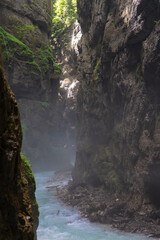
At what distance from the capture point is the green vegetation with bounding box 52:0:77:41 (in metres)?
27.8

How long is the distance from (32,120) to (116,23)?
19.4m

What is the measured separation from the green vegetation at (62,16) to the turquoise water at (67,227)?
67.2 ft

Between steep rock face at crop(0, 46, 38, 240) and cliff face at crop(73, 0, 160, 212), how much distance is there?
10396 millimetres

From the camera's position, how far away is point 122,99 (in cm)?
1567

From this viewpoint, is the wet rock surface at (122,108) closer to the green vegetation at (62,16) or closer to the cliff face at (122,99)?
the cliff face at (122,99)

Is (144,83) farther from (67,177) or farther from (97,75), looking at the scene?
(67,177)

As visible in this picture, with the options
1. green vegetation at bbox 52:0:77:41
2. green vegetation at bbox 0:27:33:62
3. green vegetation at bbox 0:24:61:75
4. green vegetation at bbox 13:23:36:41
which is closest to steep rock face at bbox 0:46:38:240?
green vegetation at bbox 0:24:61:75

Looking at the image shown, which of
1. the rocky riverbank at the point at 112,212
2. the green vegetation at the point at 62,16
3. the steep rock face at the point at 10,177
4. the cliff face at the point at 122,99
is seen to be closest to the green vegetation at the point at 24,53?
the cliff face at the point at 122,99

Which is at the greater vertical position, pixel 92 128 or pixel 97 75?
pixel 97 75

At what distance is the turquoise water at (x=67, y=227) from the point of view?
1176cm

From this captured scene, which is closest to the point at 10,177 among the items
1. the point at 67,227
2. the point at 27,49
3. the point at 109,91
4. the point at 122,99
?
the point at 27,49

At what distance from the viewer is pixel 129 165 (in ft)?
47.4

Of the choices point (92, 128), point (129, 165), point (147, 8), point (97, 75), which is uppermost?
point (147, 8)

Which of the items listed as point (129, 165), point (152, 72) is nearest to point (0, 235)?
point (152, 72)
